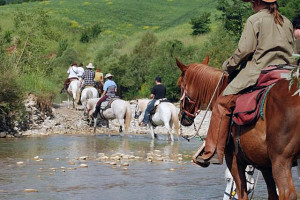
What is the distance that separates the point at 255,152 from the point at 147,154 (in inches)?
446

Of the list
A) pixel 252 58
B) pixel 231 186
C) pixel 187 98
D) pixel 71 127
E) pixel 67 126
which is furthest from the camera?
pixel 71 127

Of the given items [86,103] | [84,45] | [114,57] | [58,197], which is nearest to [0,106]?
[86,103]

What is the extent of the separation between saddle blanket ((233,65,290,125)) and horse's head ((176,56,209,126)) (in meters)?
1.27

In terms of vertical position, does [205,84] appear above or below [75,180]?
above

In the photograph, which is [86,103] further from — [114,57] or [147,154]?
[114,57]

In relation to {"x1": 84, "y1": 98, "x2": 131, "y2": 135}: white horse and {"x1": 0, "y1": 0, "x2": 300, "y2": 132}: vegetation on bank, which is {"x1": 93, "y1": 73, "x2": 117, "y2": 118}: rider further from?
{"x1": 0, "y1": 0, "x2": 300, "y2": 132}: vegetation on bank

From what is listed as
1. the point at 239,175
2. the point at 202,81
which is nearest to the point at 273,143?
the point at 239,175

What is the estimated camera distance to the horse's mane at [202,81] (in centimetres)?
872

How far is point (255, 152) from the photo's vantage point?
7.57m

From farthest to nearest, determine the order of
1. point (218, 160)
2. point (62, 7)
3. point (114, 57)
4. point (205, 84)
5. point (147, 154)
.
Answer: point (62, 7) < point (114, 57) < point (147, 154) < point (205, 84) < point (218, 160)

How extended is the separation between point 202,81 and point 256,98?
4.58 ft

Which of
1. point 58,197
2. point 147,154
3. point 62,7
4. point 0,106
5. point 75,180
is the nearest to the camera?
point 58,197

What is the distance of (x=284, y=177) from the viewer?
718 cm

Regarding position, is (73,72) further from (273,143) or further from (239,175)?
(273,143)
